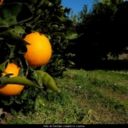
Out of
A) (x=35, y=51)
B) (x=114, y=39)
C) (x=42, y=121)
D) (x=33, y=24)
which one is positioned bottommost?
(x=42, y=121)

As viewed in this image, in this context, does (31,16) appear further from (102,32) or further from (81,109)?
(102,32)

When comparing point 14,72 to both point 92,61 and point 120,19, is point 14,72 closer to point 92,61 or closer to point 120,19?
point 120,19

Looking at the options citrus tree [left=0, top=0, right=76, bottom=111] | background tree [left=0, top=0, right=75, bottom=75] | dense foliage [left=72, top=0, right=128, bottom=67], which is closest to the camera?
background tree [left=0, top=0, right=75, bottom=75]

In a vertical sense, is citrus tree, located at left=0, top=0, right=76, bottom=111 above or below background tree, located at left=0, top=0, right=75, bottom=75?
below

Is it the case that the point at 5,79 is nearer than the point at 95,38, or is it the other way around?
the point at 5,79

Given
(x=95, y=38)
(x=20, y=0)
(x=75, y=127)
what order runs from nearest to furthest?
(x=20, y=0) → (x=75, y=127) → (x=95, y=38)

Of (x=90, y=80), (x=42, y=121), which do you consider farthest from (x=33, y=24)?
(x=90, y=80)

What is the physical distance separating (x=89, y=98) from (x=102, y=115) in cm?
234

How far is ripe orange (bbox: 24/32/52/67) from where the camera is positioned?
1901 mm

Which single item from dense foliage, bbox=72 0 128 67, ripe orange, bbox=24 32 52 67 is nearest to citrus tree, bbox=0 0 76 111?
ripe orange, bbox=24 32 52 67

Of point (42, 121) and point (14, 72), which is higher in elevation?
point (14, 72)

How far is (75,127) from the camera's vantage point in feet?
10.1

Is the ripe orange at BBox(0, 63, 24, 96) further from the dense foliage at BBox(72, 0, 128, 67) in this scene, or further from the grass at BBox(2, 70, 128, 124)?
the dense foliage at BBox(72, 0, 128, 67)

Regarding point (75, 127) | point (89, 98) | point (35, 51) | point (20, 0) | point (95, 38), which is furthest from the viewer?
point (95, 38)
